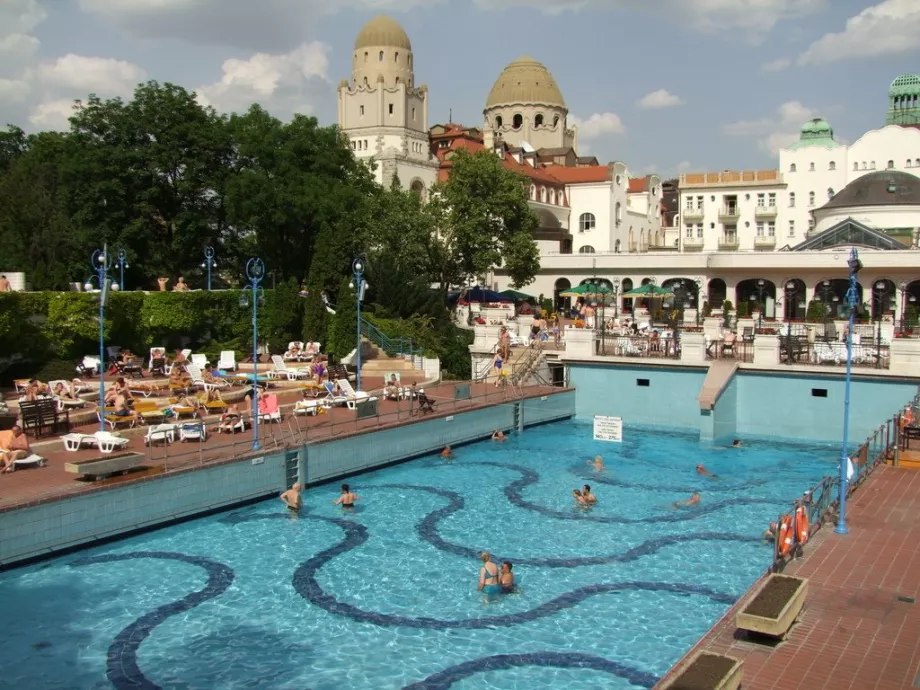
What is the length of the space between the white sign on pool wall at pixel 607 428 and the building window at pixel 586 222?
56740 millimetres

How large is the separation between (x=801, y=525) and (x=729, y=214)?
232ft

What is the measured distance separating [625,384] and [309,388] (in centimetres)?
1241

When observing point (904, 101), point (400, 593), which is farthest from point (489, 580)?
point (904, 101)

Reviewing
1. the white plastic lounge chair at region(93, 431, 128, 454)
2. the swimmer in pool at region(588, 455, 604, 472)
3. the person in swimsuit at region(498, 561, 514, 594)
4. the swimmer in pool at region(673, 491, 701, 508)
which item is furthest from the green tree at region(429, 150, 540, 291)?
the person in swimsuit at region(498, 561, 514, 594)

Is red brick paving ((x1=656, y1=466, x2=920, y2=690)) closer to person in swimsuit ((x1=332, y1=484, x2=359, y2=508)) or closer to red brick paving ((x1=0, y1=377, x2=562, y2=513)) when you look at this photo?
person in swimsuit ((x1=332, y1=484, x2=359, y2=508))

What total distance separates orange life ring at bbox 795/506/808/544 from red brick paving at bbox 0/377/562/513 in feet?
40.6

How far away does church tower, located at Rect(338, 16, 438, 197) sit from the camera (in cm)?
6994

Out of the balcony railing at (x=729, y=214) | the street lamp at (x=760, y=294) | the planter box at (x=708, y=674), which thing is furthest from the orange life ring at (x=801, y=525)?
the balcony railing at (x=729, y=214)

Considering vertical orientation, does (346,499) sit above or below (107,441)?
below

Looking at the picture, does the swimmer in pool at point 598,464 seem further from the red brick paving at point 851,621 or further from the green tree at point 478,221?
the green tree at point 478,221

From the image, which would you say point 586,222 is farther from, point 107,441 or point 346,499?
point 107,441

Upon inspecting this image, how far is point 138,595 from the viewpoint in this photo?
597 inches

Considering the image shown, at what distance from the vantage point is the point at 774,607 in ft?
35.5

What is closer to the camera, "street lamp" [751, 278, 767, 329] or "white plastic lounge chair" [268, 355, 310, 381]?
"white plastic lounge chair" [268, 355, 310, 381]
